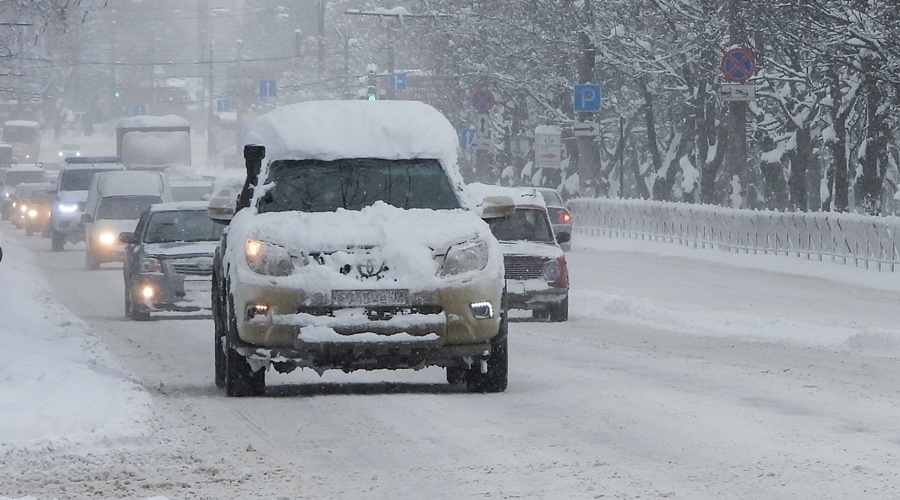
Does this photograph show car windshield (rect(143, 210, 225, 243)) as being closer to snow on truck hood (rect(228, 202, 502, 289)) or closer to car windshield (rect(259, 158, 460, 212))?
car windshield (rect(259, 158, 460, 212))

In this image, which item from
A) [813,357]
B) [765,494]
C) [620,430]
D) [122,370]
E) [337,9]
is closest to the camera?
[765,494]

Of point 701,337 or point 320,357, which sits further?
point 701,337

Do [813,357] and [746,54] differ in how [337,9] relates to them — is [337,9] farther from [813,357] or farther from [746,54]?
[813,357]

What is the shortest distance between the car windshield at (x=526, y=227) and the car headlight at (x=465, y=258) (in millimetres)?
10182

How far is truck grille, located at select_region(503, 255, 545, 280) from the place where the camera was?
71.6 ft

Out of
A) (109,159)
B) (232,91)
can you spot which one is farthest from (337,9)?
(109,159)

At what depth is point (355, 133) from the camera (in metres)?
13.7

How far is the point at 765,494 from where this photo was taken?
8461 millimetres

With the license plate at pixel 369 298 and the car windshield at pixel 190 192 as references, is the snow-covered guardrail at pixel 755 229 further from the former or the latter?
the license plate at pixel 369 298

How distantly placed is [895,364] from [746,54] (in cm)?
2227

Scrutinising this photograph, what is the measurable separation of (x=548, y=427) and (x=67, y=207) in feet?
114

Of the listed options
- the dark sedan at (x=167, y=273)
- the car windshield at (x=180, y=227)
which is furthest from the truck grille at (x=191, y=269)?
the car windshield at (x=180, y=227)

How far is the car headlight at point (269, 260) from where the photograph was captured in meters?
12.4

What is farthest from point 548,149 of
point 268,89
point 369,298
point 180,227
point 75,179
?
point 268,89
